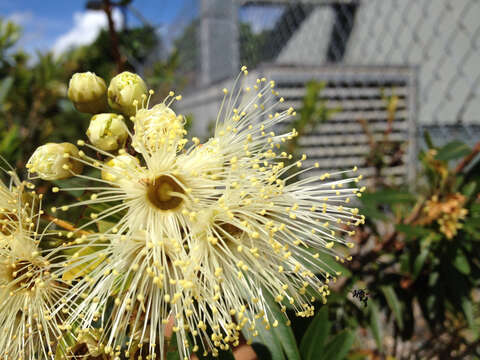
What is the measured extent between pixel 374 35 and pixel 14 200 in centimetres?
548

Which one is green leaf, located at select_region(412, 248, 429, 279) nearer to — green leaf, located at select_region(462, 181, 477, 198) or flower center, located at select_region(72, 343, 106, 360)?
green leaf, located at select_region(462, 181, 477, 198)

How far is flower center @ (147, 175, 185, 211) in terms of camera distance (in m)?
0.78

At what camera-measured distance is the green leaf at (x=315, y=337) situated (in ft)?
2.94

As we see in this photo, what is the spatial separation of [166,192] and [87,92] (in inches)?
11.0

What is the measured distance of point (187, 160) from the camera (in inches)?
30.0

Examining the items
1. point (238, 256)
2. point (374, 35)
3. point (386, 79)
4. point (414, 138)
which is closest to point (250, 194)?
point (238, 256)

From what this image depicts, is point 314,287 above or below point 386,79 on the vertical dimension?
below

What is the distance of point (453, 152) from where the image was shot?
4.47ft

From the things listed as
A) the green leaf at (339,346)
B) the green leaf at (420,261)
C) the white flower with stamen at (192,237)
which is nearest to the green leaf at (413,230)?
the green leaf at (420,261)

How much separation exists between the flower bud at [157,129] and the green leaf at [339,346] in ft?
2.17

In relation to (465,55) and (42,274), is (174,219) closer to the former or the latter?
(42,274)

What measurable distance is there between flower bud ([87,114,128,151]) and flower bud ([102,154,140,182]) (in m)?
0.04

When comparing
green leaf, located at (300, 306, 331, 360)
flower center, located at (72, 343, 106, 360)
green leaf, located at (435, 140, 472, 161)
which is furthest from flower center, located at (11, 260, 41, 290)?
green leaf, located at (435, 140, 472, 161)

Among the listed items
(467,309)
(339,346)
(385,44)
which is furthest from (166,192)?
(385,44)
